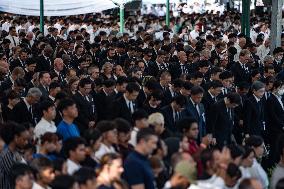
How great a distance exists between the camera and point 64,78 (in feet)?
49.8

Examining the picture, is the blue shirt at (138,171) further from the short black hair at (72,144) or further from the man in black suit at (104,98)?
the man in black suit at (104,98)

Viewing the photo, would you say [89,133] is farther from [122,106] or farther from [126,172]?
[122,106]

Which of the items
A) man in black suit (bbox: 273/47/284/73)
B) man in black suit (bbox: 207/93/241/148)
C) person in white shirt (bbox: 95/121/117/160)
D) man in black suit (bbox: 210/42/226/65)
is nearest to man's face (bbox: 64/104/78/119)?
person in white shirt (bbox: 95/121/117/160)

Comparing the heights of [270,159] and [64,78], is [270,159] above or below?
below

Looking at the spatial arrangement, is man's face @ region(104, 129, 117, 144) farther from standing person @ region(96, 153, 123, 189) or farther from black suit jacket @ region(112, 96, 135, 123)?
black suit jacket @ region(112, 96, 135, 123)

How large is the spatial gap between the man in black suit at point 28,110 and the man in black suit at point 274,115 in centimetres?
Answer: 372

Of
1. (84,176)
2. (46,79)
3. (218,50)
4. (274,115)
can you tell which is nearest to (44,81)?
(46,79)

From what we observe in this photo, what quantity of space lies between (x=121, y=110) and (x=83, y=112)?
0.55 metres

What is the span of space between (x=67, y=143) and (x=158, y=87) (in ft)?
14.3

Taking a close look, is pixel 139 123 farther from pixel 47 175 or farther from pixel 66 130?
pixel 47 175

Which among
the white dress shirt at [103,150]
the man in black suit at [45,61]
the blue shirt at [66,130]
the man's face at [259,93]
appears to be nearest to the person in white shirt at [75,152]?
the white dress shirt at [103,150]

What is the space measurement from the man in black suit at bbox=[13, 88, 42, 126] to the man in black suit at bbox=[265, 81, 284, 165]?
12.2 ft

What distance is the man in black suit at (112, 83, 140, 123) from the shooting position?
11.8 meters

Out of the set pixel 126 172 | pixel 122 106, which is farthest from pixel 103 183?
pixel 122 106
